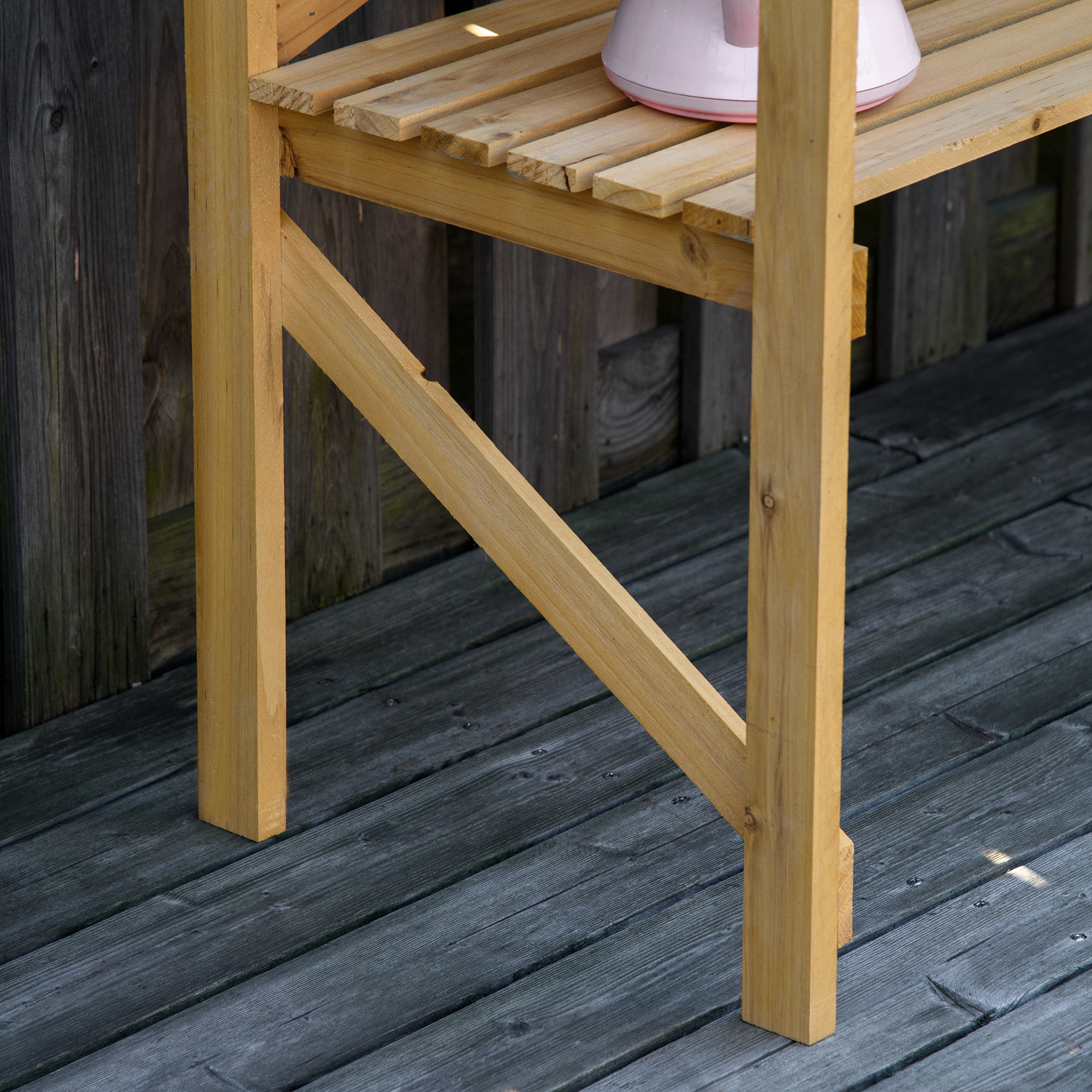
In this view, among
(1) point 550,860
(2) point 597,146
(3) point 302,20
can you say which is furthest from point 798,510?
(3) point 302,20

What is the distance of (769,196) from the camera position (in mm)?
1501

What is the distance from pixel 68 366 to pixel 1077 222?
2111mm

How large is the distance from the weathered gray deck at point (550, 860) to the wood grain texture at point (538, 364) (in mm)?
132

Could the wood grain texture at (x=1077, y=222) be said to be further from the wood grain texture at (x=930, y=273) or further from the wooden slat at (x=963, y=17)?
the wooden slat at (x=963, y=17)

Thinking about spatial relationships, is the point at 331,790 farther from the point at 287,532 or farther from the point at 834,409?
the point at 834,409

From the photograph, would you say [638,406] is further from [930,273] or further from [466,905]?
[466,905]

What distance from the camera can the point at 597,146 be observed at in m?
1.64

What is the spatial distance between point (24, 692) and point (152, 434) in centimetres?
38

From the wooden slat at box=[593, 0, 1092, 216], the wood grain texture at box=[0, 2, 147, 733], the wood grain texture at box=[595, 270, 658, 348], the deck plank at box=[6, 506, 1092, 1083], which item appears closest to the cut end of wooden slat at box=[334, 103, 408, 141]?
the wooden slat at box=[593, 0, 1092, 216]

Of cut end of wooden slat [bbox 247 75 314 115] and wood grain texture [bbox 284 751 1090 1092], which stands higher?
cut end of wooden slat [bbox 247 75 314 115]

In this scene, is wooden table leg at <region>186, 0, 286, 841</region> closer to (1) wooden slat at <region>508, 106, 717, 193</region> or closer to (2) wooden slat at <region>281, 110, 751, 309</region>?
(2) wooden slat at <region>281, 110, 751, 309</region>

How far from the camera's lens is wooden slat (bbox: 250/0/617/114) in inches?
70.4

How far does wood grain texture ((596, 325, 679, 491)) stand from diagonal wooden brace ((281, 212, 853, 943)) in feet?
3.42

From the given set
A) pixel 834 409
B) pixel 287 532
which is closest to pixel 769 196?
pixel 834 409
